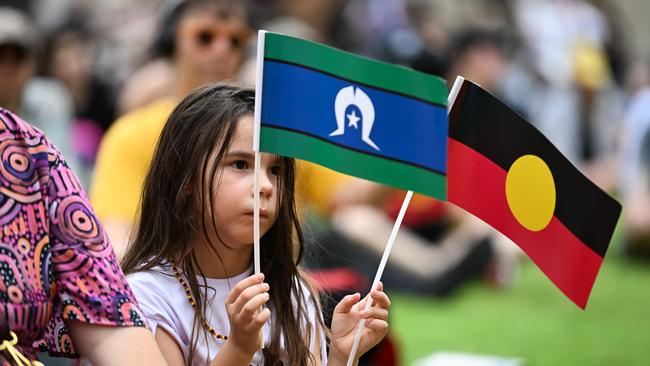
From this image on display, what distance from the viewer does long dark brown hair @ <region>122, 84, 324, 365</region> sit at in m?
2.78

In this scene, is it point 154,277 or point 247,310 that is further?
point 154,277

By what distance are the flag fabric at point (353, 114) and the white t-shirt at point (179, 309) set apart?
433 mm

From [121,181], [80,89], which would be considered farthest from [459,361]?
[80,89]

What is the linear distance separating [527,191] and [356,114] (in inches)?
22.0

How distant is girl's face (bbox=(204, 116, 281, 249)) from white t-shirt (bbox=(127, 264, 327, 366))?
0.46ft

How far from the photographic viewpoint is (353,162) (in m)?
2.61

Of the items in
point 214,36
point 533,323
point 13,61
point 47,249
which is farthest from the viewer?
point 533,323

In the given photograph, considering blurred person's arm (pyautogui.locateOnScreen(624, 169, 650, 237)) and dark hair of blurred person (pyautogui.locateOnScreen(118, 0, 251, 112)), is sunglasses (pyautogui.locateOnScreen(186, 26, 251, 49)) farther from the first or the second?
blurred person's arm (pyautogui.locateOnScreen(624, 169, 650, 237))

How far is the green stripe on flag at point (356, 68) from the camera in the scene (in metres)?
2.57

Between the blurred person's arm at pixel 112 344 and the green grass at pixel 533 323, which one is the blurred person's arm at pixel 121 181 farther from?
the blurred person's arm at pixel 112 344

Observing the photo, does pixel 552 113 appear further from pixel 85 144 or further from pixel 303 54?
pixel 303 54

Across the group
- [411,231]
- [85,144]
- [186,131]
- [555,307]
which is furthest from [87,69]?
[186,131]

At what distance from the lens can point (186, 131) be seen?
2.85m

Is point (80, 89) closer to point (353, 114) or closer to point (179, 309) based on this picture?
point (179, 309)
